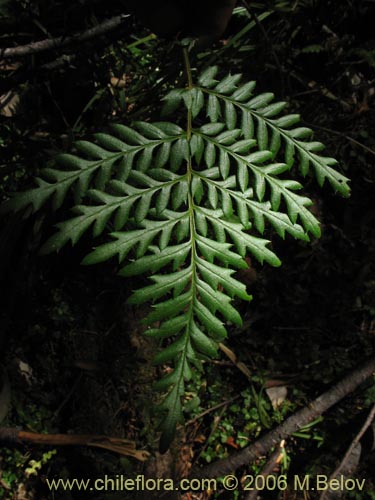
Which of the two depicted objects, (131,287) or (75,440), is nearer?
(75,440)

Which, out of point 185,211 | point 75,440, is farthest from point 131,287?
point 185,211

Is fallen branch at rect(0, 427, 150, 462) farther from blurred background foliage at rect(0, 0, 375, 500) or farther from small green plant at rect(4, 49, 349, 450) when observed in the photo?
small green plant at rect(4, 49, 349, 450)

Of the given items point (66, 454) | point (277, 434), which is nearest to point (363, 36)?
point (277, 434)

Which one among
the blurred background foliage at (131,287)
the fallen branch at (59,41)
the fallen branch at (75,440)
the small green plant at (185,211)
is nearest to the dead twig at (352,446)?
the blurred background foliage at (131,287)

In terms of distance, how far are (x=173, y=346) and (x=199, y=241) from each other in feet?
0.97

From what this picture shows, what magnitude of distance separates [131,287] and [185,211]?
0.96 meters

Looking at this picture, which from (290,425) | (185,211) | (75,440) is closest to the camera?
(185,211)

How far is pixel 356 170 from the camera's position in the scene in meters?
2.59

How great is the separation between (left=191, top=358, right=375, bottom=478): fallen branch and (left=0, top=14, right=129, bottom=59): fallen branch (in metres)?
1.90

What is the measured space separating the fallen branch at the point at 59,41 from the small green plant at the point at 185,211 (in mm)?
778

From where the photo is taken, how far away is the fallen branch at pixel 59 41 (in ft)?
6.70

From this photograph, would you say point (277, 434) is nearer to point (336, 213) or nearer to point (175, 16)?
point (336, 213)

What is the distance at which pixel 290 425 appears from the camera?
220 cm

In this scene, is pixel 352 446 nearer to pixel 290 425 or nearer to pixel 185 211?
pixel 290 425
